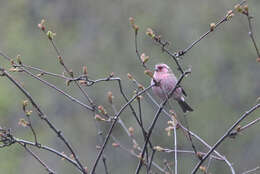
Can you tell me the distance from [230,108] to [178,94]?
6.73 meters

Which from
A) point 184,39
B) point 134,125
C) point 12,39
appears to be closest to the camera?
point 134,125

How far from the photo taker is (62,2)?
1467 centimetres

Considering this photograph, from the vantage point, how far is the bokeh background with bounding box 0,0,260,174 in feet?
39.3

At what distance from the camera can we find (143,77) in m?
11.7

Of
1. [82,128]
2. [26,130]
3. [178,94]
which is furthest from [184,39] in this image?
[178,94]

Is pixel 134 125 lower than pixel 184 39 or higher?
lower

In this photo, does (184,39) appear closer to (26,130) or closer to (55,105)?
(55,105)

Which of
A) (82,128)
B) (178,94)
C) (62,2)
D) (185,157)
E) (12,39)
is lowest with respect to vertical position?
(178,94)

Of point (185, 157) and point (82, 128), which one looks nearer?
point (185, 157)

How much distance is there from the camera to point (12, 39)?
1403 cm

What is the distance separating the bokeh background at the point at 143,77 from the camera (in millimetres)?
11977

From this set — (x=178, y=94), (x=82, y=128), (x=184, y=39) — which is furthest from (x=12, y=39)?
(x=178, y=94)

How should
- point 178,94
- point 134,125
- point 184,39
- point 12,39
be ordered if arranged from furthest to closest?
point 12,39 < point 184,39 < point 134,125 < point 178,94

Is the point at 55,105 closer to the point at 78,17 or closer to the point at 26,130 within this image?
the point at 26,130
